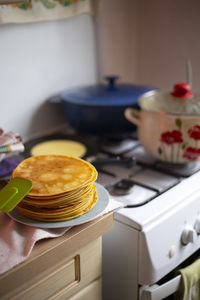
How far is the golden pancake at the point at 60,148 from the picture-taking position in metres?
1.12

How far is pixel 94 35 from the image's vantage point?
140 cm

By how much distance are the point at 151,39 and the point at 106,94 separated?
0.46m

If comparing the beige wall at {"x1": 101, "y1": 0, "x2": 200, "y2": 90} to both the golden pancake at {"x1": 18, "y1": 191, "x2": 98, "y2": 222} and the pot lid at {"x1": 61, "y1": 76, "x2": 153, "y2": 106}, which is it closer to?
the pot lid at {"x1": 61, "y1": 76, "x2": 153, "y2": 106}

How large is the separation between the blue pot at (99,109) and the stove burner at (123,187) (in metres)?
0.25

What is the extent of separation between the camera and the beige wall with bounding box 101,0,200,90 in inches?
56.7

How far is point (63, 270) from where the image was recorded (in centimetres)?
78

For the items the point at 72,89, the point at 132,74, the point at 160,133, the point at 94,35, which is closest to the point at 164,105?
the point at 160,133

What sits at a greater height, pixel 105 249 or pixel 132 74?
pixel 132 74

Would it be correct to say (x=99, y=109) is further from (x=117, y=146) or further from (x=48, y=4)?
(x=48, y=4)

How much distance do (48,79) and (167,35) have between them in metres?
0.55

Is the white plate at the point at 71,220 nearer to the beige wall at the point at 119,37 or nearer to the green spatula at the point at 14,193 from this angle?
the green spatula at the point at 14,193

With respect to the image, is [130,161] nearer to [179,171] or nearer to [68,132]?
[179,171]

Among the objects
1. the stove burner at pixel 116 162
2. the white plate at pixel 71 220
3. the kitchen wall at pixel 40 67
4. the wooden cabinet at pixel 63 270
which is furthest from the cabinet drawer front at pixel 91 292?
the kitchen wall at pixel 40 67

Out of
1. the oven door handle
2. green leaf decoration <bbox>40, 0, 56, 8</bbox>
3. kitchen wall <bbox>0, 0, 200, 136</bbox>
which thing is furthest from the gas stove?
green leaf decoration <bbox>40, 0, 56, 8</bbox>
